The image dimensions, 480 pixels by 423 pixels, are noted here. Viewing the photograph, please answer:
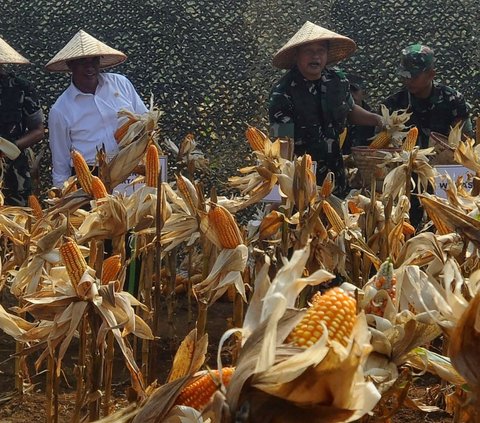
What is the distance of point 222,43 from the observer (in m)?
6.95

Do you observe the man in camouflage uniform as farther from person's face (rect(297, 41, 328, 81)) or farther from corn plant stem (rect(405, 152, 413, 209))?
corn plant stem (rect(405, 152, 413, 209))

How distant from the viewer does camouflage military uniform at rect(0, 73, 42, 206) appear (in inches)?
199

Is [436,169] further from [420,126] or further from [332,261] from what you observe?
[420,126]

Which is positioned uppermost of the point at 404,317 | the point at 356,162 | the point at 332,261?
A: the point at 404,317

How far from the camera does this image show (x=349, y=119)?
5160 millimetres

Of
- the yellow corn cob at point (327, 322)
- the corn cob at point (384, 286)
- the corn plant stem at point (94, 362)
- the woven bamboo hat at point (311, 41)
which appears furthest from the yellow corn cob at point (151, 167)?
the woven bamboo hat at point (311, 41)

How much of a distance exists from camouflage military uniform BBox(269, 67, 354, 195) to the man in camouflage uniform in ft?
1.48

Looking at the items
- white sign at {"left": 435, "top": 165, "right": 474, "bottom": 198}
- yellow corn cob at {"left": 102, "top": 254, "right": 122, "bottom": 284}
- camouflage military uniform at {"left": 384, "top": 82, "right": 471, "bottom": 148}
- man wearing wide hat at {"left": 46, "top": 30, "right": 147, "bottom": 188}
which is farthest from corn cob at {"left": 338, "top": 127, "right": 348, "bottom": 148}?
yellow corn cob at {"left": 102, "top": 254, "right": 122, "bottom": 284}

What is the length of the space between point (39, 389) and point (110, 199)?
5.10 feet

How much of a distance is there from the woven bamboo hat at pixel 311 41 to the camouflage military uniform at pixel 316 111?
18 cm

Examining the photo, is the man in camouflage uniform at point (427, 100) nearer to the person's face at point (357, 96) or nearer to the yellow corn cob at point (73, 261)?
the person's face at point (357, 96)

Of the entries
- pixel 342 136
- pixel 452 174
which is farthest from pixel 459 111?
pixel 452 174

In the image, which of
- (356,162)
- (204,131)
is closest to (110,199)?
(356,162)

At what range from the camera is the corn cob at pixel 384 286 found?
4.99ft
